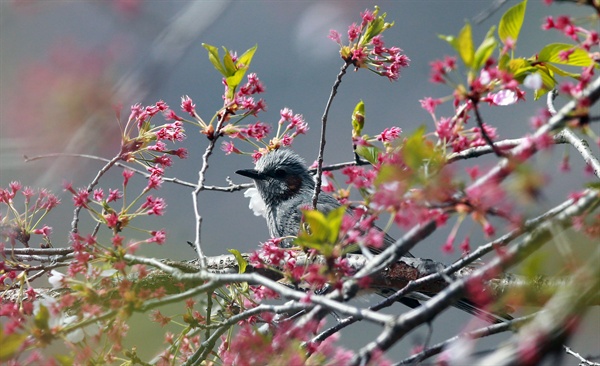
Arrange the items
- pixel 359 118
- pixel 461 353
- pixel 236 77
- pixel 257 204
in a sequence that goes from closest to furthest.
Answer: pixel 461 353 < pixel 236 77 < pixel 359 118 < pixel 257 204

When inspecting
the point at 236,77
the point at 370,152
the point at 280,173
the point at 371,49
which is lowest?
the point at 370,152

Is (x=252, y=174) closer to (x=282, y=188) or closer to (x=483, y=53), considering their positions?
(x=282, y=188)

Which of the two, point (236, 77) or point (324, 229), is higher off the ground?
point (236, 77)

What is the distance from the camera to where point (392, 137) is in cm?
241

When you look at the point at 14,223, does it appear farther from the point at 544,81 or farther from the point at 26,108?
the point at 544,81

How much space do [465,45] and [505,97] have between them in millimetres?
536

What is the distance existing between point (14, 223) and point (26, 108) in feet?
4.92

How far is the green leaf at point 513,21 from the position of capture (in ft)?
4.70

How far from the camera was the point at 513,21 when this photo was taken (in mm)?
1438

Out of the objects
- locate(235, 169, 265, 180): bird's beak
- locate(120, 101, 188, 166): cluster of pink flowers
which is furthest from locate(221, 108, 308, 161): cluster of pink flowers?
locate(235, 169, 265, 180): bird's beak

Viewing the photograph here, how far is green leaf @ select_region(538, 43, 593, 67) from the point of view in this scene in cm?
149

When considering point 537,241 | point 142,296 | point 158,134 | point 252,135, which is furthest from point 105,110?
point 537,241

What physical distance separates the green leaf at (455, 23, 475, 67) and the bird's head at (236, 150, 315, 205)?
269cm

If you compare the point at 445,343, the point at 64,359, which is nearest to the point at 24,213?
the point at 64,359
